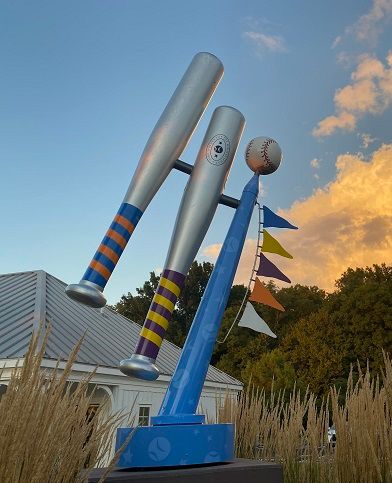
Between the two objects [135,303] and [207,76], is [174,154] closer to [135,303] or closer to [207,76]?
[207,76]

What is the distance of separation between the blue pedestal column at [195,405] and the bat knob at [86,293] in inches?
24.0

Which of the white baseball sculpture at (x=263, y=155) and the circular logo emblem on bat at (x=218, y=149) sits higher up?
the white baseball sculpture at (x=263, y=155)

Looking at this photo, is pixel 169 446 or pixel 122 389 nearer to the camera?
pixel 169 446

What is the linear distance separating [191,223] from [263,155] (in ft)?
2.64

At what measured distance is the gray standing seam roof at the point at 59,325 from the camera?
8969 mm

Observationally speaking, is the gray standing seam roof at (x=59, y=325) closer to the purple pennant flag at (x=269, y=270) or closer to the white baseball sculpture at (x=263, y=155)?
the purple pennant flag at (x=269, y=270)

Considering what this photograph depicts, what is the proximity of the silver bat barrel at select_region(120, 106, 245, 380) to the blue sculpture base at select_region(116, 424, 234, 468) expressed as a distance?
0.31 metres

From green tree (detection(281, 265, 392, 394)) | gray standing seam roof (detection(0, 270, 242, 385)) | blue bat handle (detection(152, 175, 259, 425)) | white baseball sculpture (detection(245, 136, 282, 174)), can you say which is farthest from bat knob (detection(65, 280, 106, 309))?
green tree (detection(281, 265, 392, 394))

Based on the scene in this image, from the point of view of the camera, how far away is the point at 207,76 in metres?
3.56

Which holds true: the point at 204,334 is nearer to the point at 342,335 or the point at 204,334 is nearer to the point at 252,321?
the point at 252,321

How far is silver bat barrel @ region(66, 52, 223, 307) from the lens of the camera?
2.95 meters

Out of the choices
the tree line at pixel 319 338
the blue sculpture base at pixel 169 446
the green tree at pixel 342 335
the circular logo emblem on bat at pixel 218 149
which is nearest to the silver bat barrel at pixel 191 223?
the circular logo emblem on bat at pixel 218 149

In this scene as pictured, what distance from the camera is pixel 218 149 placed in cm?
350

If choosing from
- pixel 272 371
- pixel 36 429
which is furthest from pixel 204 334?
pixel 272 371
